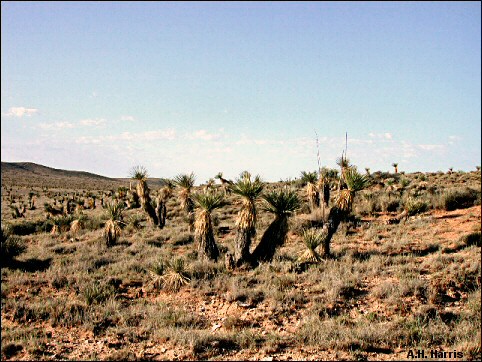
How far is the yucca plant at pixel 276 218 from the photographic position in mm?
12719

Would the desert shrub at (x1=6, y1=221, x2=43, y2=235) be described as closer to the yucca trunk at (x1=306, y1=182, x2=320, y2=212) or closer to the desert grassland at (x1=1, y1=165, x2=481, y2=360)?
the desert grassland at (x1=1, y1=165, x2=481, y2=360)

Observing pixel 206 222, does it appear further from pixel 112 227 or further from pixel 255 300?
pixel 112 227

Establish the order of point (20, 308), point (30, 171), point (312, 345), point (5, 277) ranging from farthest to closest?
point (30, 171), point (5, 277), point (20, 308), point (312, 345)

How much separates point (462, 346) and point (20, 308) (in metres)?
10.6

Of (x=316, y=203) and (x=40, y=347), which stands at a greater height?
(x=316, y=203)

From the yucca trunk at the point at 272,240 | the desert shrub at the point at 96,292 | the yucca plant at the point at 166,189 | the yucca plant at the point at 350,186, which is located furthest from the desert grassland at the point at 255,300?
the yucca plant at the point at 166,189

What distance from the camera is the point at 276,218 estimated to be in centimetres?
1298

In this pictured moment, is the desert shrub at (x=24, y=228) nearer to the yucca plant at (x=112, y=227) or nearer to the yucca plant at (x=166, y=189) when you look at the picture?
the yucca plant at (x=166, y=189)

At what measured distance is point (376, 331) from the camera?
7273 mm

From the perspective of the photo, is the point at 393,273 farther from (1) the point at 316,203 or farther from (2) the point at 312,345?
(1) the point at 316,203

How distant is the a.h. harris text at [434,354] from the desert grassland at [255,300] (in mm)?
171

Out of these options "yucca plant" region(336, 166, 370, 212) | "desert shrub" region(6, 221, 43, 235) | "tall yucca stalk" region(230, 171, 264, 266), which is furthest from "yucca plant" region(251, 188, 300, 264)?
"desert shrub" region(6, 221, 43, 235)

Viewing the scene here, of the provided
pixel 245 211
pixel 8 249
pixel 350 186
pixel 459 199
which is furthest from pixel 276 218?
pixel 459 199

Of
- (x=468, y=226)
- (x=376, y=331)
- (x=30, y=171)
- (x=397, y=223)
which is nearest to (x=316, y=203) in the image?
(x=397, y=223)
